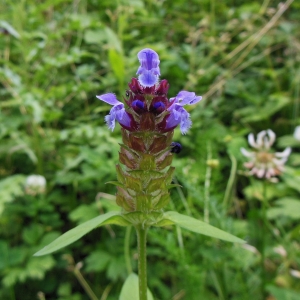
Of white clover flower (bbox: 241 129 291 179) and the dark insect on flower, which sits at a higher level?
white clover flower (bbox: 241 129 291 179)

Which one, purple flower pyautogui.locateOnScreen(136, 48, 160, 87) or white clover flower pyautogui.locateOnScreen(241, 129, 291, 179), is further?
white clover flower pyautogui.locateOnScreen(241, 129, 291, 179)

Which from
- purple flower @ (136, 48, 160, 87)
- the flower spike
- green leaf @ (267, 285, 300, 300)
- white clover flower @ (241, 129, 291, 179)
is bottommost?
green leaf @ (267, 285, 300, 300)

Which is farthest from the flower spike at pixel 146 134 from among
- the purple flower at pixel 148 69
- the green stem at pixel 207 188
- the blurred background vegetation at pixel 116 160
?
the green stem at pixel 207 188

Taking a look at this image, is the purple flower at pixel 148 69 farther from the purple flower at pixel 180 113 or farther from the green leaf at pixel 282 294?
the green leaf at pixel 282 294

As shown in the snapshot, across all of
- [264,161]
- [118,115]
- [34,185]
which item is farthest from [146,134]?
[34,185]

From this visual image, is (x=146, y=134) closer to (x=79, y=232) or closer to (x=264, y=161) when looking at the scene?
(x=79, y=232)

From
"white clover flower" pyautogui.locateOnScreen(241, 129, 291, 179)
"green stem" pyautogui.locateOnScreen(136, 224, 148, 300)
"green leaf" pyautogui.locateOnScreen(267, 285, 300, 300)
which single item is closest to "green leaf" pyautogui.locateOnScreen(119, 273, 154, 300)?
"green stem" pyautogui.locateOnScreen(136, 224, 148, 300)

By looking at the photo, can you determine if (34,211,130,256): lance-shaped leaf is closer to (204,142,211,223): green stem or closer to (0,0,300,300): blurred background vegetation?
(0,0,300,300): blurred background vegetation
